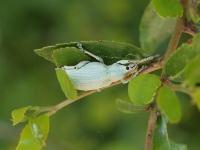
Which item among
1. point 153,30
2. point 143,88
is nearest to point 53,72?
point 153,30

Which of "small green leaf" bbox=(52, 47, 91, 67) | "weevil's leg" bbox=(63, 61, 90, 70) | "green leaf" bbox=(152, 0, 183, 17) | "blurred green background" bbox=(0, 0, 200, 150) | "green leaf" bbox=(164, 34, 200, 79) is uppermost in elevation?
"green leaf" bbox=(152, 0, 183, 17)

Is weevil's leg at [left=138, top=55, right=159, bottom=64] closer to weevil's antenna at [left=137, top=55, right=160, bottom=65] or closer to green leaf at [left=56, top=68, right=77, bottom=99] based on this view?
weevil's antenna at [left=137, top=55, right=160, bottom=65]

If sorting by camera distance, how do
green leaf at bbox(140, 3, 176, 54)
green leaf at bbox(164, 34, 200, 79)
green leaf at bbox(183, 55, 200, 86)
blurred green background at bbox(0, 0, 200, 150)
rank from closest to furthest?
green leaf at bbox(183, 55, 200, 86), green leaf at bbox(164, 34, 200, 79), green leaf at bbox(140, 3, 176, 54), blurred green background at bbox(0, 0, 200, 150)

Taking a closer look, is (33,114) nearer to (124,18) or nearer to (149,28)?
(149,28)

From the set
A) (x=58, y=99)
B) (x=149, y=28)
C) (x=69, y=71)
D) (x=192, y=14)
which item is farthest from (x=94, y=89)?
(x=58, y=99)

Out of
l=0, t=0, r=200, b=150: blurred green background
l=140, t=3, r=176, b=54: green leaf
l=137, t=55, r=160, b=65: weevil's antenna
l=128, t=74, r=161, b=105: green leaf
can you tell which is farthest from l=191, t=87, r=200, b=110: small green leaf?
l=0, t=0, r=200, b=150: blurred green background
